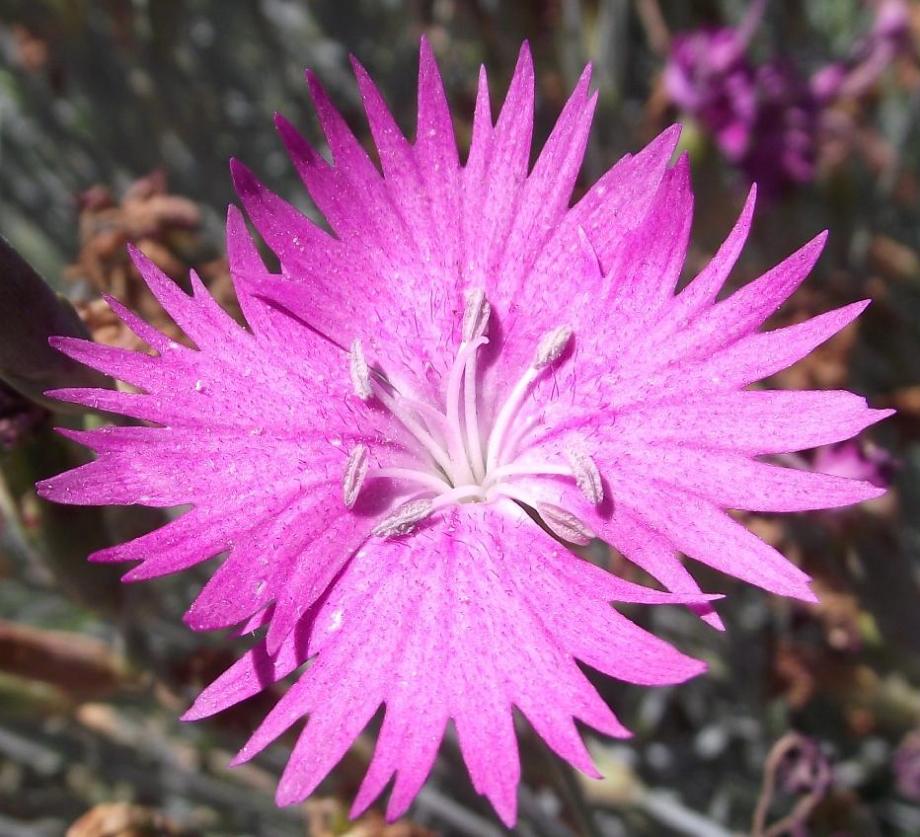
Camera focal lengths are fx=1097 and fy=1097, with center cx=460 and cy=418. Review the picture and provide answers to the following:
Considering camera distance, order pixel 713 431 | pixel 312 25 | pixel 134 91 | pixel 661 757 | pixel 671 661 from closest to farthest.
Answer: pixel 671 661, pixel 713 431, pixel 661 757, pixel 134 91, pixel 312 25

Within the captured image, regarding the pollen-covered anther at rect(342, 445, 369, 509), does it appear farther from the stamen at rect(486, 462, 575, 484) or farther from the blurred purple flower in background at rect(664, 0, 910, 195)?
the blurred purple flower in background at rect(664, 0, 910, 195)

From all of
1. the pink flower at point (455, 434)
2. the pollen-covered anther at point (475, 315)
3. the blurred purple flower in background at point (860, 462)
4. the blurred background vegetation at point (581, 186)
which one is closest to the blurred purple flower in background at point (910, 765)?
the blurred background vegetation at point (581, 186)

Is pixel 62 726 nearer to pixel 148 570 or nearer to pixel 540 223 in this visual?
pixel 148 570

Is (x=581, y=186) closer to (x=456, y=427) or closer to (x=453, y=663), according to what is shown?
(x=456, y=427)

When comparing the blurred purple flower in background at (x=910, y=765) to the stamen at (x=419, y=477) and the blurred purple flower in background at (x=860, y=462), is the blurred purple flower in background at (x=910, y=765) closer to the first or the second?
the blurred purple flower in background at (x=860, y=462)

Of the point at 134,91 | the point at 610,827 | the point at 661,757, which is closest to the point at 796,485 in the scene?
the point at 661,757

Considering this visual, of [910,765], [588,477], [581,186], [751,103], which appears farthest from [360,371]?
[751,103]

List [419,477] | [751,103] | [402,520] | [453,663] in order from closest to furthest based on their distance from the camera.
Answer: [453,663] → [402,520] → [419,477] → [751,103]

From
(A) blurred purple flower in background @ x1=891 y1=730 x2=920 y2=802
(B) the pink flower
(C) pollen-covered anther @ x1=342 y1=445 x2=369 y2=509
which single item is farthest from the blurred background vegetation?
(C) pollen-covered anther @ x1=342 y1=445 x2=369 y2=509
